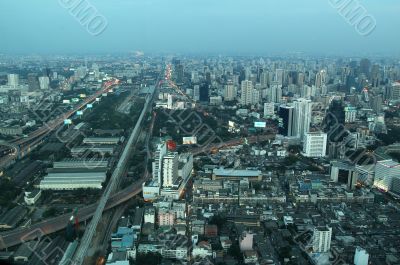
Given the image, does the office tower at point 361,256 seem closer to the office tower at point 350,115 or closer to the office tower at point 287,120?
the office tower at point 287,120

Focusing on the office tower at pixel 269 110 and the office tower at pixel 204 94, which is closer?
the office tower at pixel 269 110

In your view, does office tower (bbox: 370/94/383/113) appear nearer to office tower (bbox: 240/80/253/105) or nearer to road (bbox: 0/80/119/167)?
office tower (bbox: 240/80/253/105)

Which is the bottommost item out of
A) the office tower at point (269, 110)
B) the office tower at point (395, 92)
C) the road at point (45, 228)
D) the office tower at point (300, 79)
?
the road at point (45, 228)

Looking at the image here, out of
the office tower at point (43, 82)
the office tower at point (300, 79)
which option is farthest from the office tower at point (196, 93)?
the office tower at point (43, 82)

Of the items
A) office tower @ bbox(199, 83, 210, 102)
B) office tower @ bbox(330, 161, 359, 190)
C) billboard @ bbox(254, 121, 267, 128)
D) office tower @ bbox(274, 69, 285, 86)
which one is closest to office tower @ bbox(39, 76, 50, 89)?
office tower @ bbox(199, 83, 210, 102)

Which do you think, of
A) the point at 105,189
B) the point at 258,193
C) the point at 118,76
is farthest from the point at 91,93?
the point at 258,193

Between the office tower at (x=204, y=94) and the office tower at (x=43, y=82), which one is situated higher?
the office tower at (x=43, y=82)
